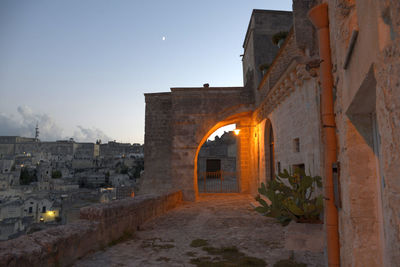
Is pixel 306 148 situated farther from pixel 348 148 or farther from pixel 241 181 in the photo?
pixel 241 181

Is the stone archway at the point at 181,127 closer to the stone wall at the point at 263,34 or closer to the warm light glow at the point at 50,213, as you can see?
the stone wall at the point at 263,34

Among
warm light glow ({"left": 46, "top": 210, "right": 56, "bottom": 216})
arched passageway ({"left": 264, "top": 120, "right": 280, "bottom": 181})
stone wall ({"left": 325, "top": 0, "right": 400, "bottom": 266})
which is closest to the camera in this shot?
stone wall ({"left": 325, "top": 0, "right": 400, "bottom": 266})

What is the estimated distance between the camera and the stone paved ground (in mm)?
3734

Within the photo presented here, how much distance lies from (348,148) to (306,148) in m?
3.79

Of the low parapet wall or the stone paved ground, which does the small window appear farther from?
the low parapet wall

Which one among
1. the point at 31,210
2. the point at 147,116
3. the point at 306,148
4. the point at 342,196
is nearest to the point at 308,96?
the point at 306,148

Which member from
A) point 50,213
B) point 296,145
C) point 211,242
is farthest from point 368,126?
point 50,213

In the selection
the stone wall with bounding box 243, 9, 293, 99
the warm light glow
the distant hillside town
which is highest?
the stone wall with bounding box 243, 9, 293, 99

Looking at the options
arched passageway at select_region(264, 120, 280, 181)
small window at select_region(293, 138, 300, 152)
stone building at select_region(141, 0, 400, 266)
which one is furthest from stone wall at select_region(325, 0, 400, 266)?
arched passageway at select_region(264, 120, 280, 181)

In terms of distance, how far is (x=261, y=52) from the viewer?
11898 millimetres

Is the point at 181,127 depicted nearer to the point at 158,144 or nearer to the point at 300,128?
the point at 158,144

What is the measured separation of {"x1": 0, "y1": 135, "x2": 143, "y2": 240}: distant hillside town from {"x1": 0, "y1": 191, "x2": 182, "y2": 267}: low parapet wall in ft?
29.4

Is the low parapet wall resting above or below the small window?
below

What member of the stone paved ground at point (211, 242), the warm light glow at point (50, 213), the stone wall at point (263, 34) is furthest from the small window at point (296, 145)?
the warm light glow at point (50, 213)
